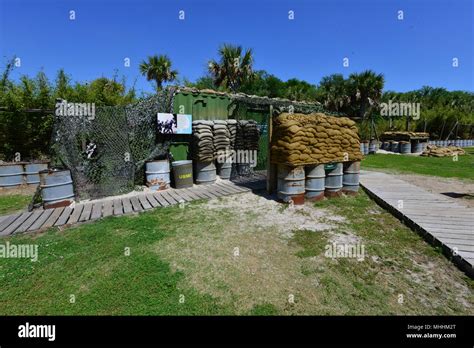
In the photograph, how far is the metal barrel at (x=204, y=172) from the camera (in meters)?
7.83

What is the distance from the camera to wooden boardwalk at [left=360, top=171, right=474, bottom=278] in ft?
11.4

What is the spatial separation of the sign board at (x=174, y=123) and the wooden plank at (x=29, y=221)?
3.70 metres

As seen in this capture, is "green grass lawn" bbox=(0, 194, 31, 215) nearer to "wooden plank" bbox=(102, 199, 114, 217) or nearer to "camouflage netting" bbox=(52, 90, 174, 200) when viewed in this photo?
"camouflage netting" bbox=(52, 90, 174, 200)

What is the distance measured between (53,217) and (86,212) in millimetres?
Answer: 582

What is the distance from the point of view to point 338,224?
15.8ft

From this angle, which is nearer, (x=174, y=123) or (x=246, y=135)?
(x=174, y=123)

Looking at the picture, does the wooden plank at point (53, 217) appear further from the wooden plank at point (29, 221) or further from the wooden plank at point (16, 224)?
the wooden plank at point (16, 224)

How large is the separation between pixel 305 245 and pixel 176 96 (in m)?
6.30

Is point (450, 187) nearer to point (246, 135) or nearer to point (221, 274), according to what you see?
point (246, 135)

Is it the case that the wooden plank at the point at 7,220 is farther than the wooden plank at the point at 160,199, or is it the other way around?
the wooden plank at the point at 160,199

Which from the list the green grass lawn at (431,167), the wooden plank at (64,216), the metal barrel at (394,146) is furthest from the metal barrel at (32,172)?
the metal barrel at (394,146)

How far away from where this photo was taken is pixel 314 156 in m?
5.91

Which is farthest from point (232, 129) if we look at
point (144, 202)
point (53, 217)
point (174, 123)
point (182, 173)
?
point (53, 217)
